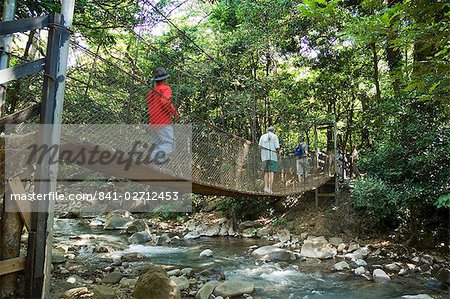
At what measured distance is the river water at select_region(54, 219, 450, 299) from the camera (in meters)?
3.29

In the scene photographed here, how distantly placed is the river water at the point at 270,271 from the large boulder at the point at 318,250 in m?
0.16

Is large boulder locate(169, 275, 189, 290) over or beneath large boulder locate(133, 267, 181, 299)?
beneath

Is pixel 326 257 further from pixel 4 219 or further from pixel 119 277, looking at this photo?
pixel 4 219

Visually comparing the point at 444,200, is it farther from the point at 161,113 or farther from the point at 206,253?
the point at 161,113

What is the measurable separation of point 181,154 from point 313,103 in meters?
5.05

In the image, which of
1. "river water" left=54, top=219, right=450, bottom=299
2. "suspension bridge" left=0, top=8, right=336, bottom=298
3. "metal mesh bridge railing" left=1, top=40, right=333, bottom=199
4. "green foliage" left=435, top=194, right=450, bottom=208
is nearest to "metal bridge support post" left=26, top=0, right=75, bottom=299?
"suspension bridge" left=0, top=8, right=336, bottom=298

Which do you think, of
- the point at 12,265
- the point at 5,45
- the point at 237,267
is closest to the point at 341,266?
the point at 237,267

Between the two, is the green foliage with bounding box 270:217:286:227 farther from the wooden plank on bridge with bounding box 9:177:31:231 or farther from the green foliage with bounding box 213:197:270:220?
the wooden plank on bridge with bounding box 9:177:31:231

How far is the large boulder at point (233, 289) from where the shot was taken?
3.02 metres

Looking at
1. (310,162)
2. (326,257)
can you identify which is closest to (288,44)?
(310,162)

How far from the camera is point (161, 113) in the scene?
8.99 feet

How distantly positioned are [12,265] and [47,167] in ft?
1.47

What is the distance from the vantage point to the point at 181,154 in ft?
10.2

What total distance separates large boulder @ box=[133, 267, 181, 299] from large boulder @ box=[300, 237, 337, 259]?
96.9 inches
